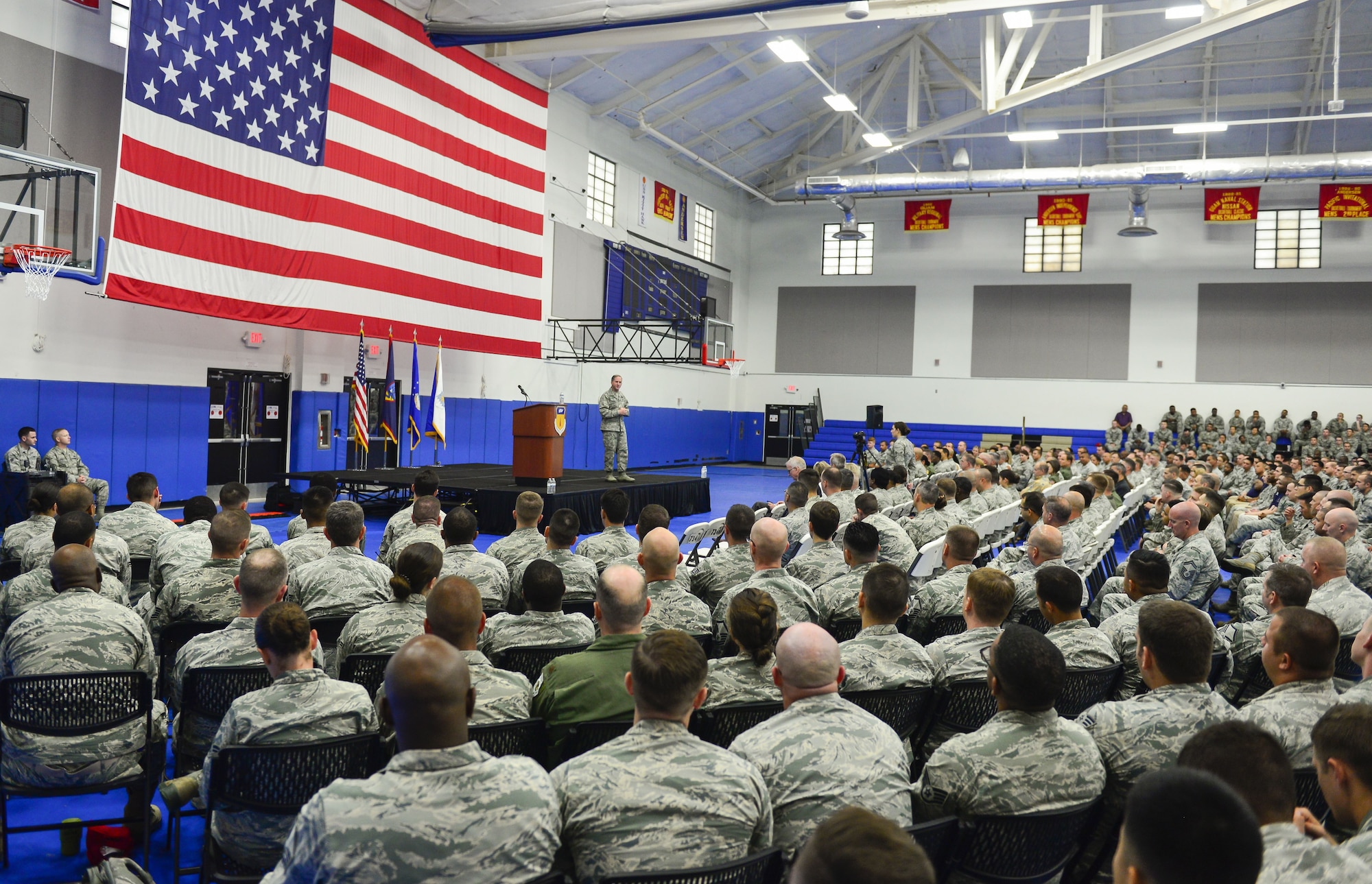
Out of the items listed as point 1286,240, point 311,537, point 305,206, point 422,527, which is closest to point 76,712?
point 311,537

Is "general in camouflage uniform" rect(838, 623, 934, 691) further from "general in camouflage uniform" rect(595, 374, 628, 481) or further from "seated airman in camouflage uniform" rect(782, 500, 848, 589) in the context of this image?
"general in camouflage uniform" rect(595, 374, 628, 481)

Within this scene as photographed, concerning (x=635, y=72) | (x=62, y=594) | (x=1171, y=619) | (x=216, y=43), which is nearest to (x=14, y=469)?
(x=216, y=43)

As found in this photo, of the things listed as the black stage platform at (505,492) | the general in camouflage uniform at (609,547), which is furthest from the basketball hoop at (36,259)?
the general in camouflage uniform at (609,547)

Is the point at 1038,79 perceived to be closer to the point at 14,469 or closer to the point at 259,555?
the point at 14,469

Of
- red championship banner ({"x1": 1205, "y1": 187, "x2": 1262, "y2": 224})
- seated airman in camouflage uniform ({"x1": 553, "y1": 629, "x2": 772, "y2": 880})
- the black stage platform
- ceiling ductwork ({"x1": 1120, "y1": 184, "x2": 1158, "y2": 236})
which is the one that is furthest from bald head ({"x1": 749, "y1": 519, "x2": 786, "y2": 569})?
red championship banner ({"x1": 1205, "y1": 187, "x2": 1262, "y2": 224})

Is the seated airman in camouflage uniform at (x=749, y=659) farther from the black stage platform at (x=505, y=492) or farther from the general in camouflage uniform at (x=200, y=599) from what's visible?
the black stage platform at (x=505, y=492)

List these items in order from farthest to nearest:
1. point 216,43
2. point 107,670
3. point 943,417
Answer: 1. point 943,417
2. point 216,43
3. point 107,670

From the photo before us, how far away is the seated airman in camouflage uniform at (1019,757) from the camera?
8.15ft

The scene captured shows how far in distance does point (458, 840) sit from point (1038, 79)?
23791 mm

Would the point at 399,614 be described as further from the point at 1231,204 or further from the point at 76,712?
the point at 1231,204

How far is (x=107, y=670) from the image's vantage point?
3309 millimetres

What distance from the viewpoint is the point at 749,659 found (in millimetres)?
3248

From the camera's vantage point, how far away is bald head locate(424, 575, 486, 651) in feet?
10.0

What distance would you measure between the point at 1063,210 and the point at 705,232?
31.6ft
